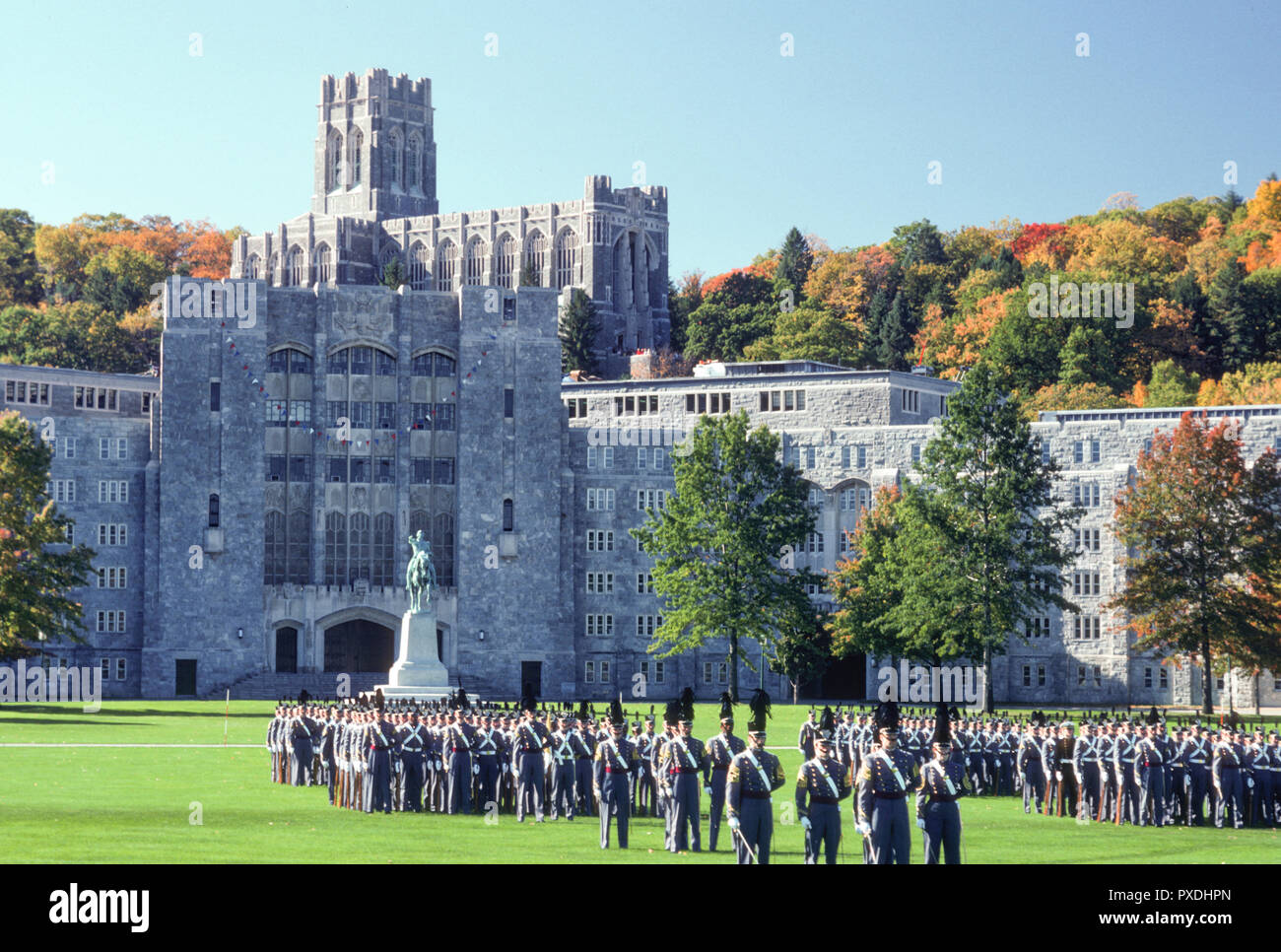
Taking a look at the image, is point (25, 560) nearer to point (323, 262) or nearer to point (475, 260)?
point (475, 260)

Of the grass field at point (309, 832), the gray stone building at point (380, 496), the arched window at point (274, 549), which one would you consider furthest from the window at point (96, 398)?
the grass field at point (309, 832)

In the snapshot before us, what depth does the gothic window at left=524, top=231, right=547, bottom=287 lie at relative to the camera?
190 meters

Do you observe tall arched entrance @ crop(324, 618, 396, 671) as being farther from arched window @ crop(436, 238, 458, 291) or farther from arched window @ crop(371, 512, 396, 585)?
arched window @ crop(436, 238, 458, 291)

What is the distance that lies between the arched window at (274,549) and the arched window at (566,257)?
8601cm

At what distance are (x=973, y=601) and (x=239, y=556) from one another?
40610 mm

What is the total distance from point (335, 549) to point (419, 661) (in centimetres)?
2925

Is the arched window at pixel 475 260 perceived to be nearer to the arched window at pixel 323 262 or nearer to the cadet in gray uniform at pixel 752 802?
the arched window at pixel 323 262

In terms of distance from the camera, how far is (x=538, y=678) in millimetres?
102500

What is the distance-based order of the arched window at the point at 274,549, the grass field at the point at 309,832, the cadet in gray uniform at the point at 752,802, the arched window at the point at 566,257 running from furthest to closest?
the arched window at the point at 566,257 → the arched window at the point at 274,549 → the grass field at the point at 309,832 → the cadet in gray uniform at the point at 752,802

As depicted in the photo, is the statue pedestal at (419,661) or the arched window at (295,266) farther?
the arched window at (295,266)

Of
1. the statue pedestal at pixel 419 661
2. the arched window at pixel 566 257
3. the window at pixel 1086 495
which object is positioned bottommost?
the statue pedestal at pixel 419 661

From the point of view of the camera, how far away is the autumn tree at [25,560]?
244 ft

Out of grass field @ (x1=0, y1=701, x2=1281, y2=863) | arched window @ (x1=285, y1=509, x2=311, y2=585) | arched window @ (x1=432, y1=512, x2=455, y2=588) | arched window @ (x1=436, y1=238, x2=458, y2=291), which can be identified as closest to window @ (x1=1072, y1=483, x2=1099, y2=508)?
arched window @ (x1=432, y1=512, x2=455, y2=588)
